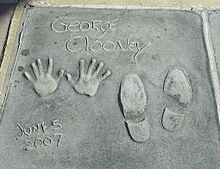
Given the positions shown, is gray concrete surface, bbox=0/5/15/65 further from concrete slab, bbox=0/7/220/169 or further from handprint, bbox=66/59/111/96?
handprint, bbox=66/59/111/96

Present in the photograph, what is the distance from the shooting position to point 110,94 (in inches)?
80.5

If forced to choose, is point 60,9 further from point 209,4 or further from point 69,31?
point 209,4

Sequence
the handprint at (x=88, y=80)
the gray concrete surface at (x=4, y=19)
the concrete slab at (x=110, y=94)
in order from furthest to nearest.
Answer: the gray concrete surface at (x=4, y=19) → the handprint at (x=88, y=80) → the concrete slab at (x=110, y=94)

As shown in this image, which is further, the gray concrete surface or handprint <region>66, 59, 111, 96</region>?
the gray concrete surface

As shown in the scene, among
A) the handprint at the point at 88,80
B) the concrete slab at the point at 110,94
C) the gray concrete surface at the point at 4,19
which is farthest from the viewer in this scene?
the gray concrete surface at the point at 4,19

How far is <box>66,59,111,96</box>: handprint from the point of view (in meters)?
2.05

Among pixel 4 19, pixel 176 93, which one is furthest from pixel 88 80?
pixel 4 19

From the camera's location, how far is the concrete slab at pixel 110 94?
6.04ft

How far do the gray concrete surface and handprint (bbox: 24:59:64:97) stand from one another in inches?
15.9

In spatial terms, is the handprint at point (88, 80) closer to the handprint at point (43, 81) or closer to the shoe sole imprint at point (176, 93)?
the handprint at point (43, 81)

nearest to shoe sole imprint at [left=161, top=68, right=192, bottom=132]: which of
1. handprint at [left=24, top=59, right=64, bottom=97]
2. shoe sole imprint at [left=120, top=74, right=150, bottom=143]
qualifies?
shoe sole imprint at [left=120, top=74, right=150, bottom=143]

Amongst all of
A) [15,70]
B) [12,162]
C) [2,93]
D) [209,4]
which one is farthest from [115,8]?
[12,162]

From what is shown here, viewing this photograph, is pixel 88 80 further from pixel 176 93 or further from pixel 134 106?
pixel 176 93

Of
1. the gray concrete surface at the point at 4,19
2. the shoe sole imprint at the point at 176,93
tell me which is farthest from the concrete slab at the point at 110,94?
the gray concrete surface at the point at 4,19
